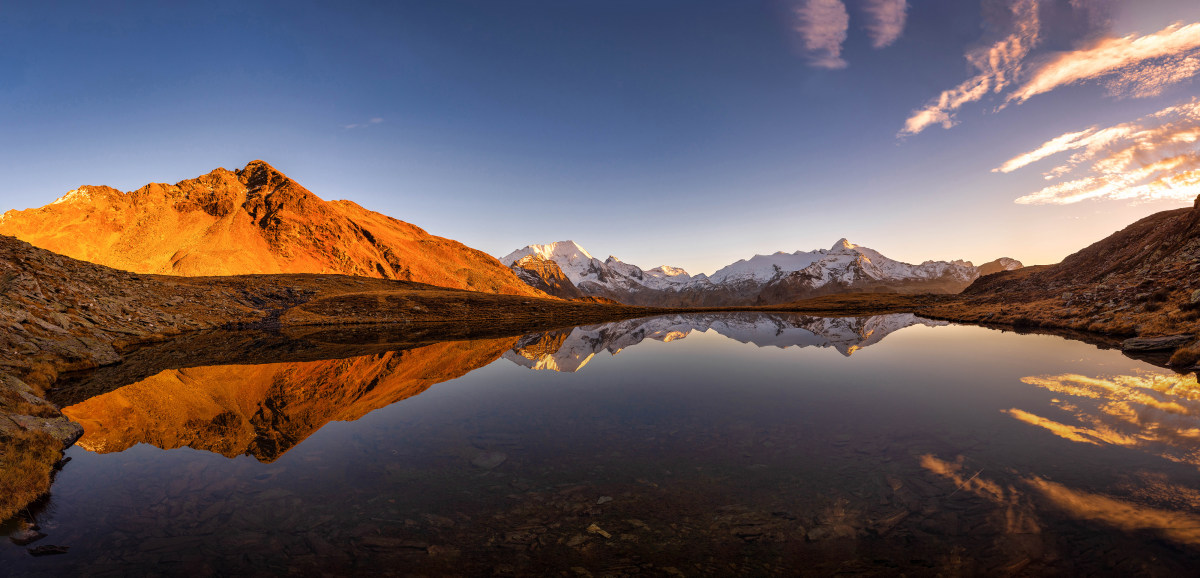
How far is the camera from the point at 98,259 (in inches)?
5271

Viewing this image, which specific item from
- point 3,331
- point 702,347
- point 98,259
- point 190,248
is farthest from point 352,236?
point 702,347

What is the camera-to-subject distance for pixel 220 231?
5846 inches

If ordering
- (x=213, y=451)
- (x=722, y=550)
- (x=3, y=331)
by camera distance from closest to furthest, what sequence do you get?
1. (x=722, y=550)
2. (x=213, y=451)
3. (x=3, y=331)

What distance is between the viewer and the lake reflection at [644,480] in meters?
6.64

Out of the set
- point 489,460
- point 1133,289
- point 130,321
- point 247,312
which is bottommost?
point 489,460

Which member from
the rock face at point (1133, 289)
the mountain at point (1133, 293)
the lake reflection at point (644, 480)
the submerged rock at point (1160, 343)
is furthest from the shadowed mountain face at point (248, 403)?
the rock face at point (1133, 289)

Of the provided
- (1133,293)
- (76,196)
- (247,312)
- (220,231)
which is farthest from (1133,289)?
(76,196)

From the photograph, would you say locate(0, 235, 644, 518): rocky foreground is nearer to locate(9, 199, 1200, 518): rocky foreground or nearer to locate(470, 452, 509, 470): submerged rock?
locate(9, 199, 1200, 518): rocky foreground

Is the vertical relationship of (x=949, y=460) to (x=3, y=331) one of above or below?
below

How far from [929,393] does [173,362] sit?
41.4 m

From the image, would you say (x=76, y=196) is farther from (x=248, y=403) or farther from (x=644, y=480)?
(x=644, y=480)

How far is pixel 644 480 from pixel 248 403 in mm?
16668

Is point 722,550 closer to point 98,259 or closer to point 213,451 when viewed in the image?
point 213,451

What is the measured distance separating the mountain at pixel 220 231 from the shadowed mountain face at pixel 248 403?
145 meters
